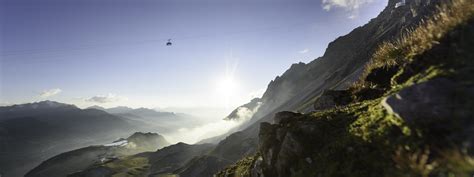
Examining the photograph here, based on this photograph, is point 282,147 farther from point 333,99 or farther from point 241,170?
point 333,99

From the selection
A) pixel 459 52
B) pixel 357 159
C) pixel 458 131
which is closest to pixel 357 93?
pixel 459 52

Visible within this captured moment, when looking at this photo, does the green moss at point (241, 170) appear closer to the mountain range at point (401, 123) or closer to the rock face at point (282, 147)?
the mountain range at point (401, 123)

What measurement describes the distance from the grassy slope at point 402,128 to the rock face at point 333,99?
7.43 ft

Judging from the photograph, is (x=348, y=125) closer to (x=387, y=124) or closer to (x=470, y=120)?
(x=387, y=124)

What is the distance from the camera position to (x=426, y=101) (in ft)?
26.9

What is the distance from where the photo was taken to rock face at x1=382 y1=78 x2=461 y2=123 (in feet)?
25.3

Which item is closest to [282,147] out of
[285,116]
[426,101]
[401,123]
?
[285,116]

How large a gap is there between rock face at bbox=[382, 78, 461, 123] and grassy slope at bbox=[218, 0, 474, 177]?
0.65 feet

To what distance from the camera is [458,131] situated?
7133 mm

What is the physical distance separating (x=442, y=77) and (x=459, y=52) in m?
1.24

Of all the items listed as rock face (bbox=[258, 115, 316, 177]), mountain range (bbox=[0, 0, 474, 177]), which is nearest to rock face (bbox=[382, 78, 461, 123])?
mountain range (bbox=[0, 0, 474, 177])

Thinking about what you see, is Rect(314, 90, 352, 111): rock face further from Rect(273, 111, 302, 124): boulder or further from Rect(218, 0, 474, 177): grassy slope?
Rect(273, 111, 302, 124): boulder

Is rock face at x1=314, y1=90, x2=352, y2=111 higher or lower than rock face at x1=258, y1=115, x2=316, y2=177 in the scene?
higher

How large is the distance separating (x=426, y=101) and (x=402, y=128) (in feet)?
2.82
